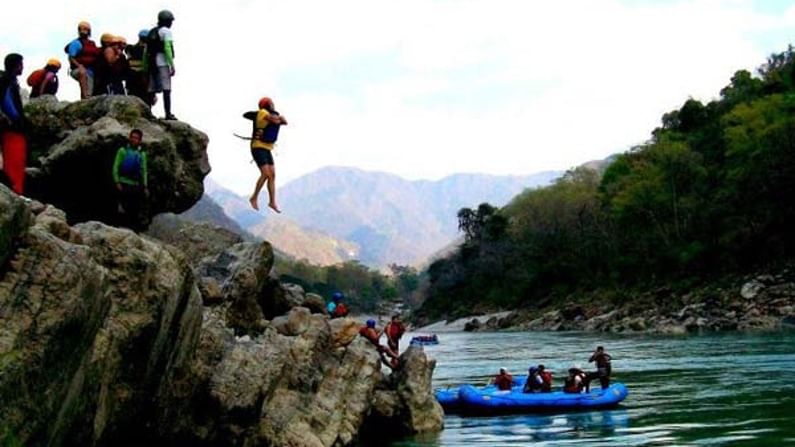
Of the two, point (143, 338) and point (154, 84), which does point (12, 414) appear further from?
point (154, 84)

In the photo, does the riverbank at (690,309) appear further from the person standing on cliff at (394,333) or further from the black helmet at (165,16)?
the black helmet at (165,16)

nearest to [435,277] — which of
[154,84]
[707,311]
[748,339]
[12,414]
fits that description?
[707,311]

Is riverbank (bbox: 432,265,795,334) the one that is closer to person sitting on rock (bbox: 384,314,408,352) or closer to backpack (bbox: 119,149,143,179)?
person sitting on rock (bbox: 384,314,408,352)

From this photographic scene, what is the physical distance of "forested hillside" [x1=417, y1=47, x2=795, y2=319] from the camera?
3142 inches

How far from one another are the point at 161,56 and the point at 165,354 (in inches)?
280

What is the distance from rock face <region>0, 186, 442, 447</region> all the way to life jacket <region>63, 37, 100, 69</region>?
5.05m

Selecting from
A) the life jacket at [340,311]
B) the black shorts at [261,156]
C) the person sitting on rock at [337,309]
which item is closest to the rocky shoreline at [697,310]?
the person sitting on rock at [337,309]

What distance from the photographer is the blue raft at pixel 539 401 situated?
93.4 feet

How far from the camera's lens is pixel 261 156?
64.3ft

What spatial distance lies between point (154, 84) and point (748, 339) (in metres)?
38.3

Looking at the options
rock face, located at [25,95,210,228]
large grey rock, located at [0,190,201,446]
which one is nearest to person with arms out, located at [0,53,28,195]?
large grey rock, located at [0,190,201,446]

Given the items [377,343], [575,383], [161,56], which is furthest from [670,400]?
[161,56]

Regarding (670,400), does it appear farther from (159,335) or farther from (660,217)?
(660,217)

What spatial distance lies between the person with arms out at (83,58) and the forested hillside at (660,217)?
6233 cm
